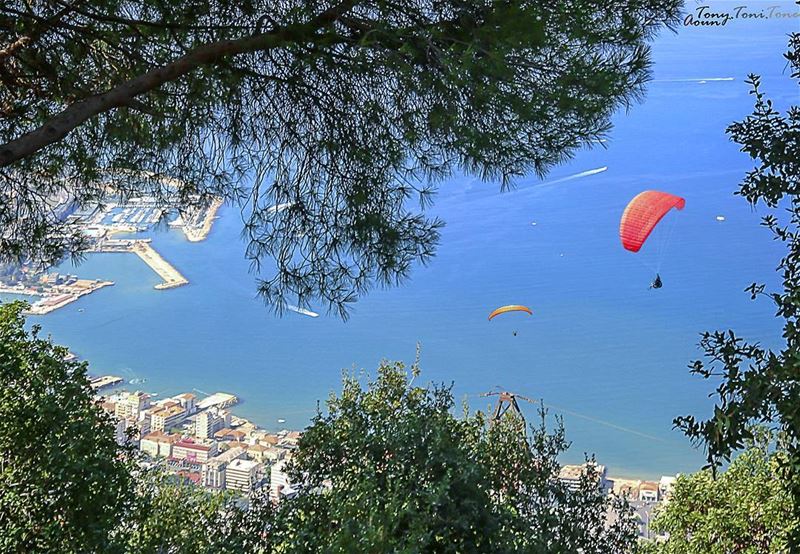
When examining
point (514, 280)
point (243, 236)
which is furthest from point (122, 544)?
point (514, 280)

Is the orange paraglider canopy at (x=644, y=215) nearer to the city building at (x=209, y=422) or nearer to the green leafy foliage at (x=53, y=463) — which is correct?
the city building at (x=209, y=422)

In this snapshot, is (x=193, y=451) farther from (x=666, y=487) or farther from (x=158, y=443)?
(x=666, y=487)

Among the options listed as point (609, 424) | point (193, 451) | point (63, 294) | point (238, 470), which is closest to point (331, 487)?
point (238, 470)

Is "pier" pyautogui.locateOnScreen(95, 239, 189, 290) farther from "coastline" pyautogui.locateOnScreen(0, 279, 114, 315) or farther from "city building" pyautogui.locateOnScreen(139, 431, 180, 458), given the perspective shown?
"city building" pyautogui.locateOnScreen(139, 431, 180, 458)

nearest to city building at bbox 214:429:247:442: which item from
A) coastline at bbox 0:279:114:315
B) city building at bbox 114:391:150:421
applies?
city building at bbox 114:391:150:421

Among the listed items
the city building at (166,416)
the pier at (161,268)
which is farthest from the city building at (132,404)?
the pier at (161,268)

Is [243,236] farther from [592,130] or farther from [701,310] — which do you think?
[701,310]
